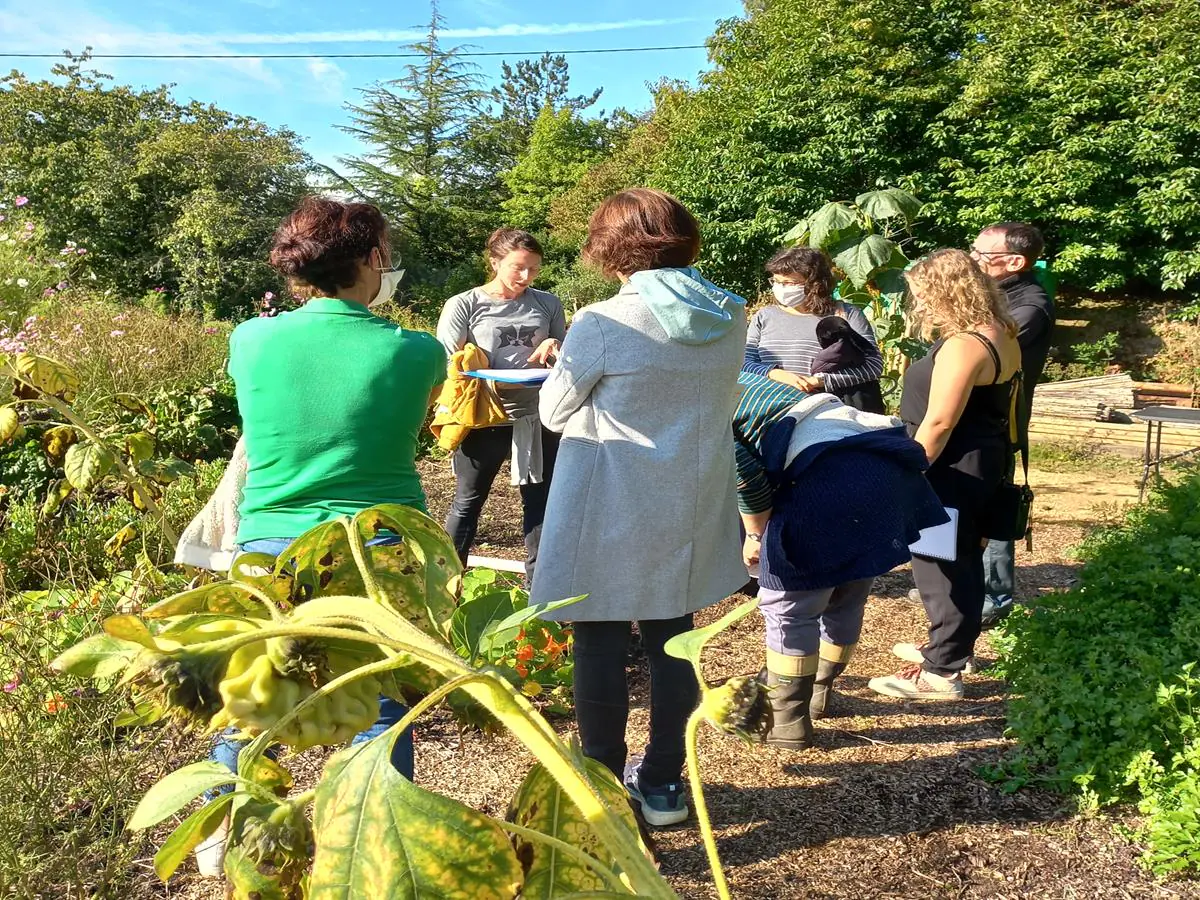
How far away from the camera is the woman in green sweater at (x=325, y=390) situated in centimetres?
202

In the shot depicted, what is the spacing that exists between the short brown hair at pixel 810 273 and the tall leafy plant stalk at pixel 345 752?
3458mm

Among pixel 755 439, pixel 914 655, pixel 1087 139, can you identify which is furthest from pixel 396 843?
pixel 1087 139

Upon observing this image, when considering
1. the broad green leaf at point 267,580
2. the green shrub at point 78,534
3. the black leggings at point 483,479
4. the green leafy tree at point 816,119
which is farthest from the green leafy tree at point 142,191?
the broad green leaf at point 267,580

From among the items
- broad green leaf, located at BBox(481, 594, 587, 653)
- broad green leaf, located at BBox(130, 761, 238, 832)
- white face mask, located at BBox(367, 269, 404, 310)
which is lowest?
broad green leaf, located at BBox(130, 761, 238, 832)

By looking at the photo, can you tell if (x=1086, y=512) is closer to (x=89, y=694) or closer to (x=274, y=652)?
(x=89, y=694)

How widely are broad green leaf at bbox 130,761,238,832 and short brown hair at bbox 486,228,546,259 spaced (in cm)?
356

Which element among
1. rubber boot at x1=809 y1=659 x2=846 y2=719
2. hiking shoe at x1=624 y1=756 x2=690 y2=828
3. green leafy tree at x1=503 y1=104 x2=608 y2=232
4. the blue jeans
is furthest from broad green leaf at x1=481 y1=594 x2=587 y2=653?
green leafy tree at x1=503 y1=104 x2=608 y2=232

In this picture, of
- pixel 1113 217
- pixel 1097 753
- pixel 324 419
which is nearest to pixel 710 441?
pixel 324 419

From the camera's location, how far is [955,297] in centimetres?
317

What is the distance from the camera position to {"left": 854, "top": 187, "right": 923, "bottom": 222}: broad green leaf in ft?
16.4

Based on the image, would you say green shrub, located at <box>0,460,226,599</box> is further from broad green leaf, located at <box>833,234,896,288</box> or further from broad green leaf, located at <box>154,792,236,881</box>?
broad green leaf, located at <box>154,792,236,881</box>

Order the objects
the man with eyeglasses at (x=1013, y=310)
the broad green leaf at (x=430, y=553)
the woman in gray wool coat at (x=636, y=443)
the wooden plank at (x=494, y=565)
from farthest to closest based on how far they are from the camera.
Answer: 1. the man with eyeglasses at (x=1013, y=310)
2. the wooden plank at (x=494, y=565)
3. the woman in gray wool coat at (x=636, y=443)
4. the broad green leaf at (x=430, y=553)

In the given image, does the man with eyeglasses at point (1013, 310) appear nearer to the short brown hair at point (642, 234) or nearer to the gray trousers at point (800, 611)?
the gray trousers at point (800, 611)

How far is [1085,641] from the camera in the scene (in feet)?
9.98
